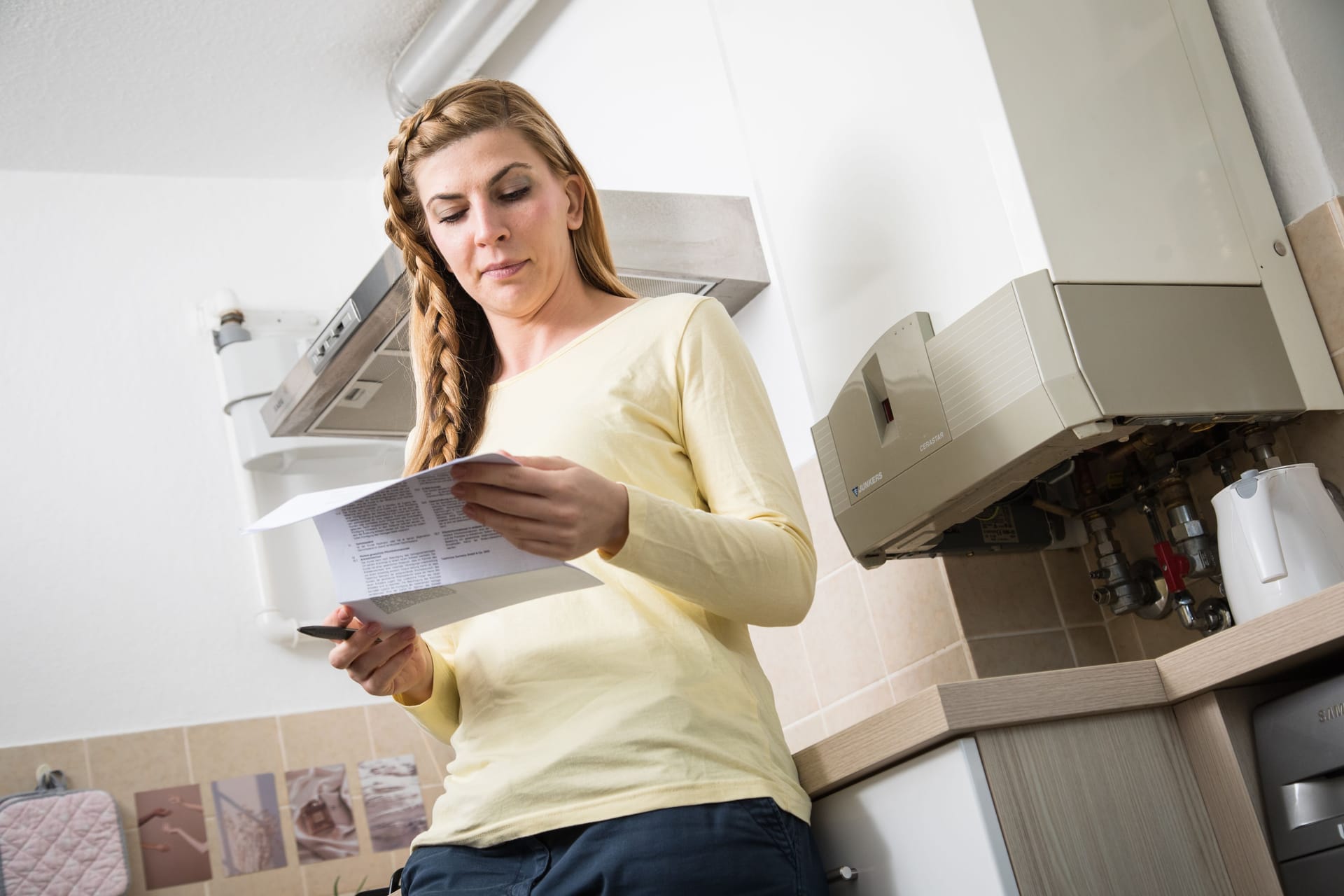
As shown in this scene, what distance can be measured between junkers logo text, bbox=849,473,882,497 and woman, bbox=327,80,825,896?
31 cm

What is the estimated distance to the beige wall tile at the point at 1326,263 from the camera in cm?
132

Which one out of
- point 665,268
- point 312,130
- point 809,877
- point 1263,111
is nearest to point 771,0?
point 665,268

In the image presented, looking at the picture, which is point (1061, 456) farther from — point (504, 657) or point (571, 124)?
point (571, 124)

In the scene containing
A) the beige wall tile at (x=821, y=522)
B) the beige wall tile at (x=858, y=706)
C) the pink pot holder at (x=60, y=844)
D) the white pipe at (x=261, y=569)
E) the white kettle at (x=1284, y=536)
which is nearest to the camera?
the white kettle at (x=1284, y=536)

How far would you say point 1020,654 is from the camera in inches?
63.4

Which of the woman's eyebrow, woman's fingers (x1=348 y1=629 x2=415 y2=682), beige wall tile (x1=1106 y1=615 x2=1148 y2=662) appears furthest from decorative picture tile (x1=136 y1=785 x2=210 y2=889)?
beige wall tile (x1=1106 y1=615 x2=1148 y2=662)

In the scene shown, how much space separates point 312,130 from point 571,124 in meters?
0.89

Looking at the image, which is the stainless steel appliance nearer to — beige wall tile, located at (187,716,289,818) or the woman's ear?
the woman's ear

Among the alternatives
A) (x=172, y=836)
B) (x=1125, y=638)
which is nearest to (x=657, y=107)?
(x=1125, y=638)

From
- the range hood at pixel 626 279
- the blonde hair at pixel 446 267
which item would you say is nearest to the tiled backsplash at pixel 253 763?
the range hood at pixel 626 279

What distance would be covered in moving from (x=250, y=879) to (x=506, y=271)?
179 centimetres

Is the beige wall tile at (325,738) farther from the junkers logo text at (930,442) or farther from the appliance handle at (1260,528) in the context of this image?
the appliance handle at (1260,528)

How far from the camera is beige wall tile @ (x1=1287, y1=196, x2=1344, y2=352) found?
1.32 m

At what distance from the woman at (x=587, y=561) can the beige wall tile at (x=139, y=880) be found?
154 cm
